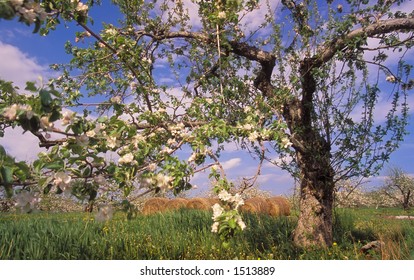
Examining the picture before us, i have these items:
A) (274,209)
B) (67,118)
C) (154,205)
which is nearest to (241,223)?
(67,118)

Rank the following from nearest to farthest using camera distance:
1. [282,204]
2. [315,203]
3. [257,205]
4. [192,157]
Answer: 1. [192,157]
2. [315,203]
3. [257,205]
4. [282,204]

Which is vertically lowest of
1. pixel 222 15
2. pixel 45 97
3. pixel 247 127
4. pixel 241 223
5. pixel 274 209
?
pixel 241 223

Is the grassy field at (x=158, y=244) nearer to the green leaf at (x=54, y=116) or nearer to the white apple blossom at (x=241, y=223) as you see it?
the white apple blossom at (x=241, y=223)

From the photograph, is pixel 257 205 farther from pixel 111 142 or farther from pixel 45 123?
pixel 45 123

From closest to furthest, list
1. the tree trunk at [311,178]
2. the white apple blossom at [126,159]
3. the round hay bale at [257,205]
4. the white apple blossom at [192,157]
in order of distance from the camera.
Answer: the white apple blossom at [126,159], the white apple blossom at [192,157], the tree trunk at [311,178], the round hay bale at [257,205]

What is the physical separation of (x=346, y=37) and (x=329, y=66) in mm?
1115

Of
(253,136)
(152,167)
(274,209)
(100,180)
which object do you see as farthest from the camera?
(274,209)

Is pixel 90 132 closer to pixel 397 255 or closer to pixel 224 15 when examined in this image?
pixel 224 15

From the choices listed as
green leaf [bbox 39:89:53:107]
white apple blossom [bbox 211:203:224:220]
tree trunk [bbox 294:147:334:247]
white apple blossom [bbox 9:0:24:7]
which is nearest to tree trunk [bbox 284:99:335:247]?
tree trunk [bbox 294:147:334:247]

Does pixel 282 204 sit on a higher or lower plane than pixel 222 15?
lower

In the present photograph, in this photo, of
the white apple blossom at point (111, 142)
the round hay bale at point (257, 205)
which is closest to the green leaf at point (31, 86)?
the white apple blossom at point (111, 142)
